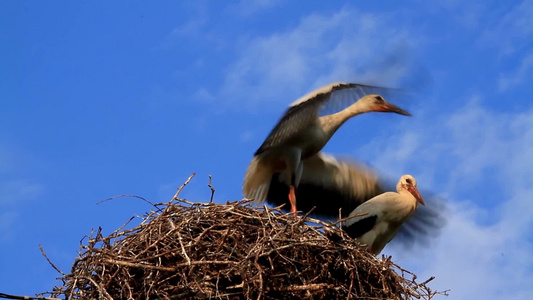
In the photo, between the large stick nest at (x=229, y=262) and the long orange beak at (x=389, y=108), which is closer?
the large stick nest at (x=229, y=262)

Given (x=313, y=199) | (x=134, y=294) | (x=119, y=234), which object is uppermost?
(x=313, y=199)

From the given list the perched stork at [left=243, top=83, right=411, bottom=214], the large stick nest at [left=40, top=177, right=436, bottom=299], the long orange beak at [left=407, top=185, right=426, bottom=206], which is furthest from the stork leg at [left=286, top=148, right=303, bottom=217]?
the large stick nest at [left=40, top=177, right=436, bottom=299]

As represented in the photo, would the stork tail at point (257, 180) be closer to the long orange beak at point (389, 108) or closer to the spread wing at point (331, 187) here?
the spread wing at point (331, 187)

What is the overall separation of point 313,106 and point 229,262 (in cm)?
310

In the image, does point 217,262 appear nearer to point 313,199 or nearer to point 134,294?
point 134,294

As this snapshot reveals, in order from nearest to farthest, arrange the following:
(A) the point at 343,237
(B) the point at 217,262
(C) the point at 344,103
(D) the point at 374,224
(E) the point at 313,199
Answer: (B) the point at 217,262 → (A) the point at 343,237 → (D) the point at 374,224 → (C) the point at 344,103 → (E) the point at 313,199

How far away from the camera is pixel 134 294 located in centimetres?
687

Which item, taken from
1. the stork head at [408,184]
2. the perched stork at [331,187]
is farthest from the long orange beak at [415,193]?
the perched stork at [331,187]

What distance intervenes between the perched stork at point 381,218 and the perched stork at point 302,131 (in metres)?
1.01

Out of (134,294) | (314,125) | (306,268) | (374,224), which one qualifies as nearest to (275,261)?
(306,268)

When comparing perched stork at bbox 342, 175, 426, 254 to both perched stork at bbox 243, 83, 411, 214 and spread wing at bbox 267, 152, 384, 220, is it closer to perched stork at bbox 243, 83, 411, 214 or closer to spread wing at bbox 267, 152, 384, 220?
perched stork at bbox 243, 83, 411, 214

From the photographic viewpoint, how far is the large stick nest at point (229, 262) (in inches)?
269

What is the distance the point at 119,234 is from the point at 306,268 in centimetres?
137

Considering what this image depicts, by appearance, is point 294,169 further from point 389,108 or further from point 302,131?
point 389,108
